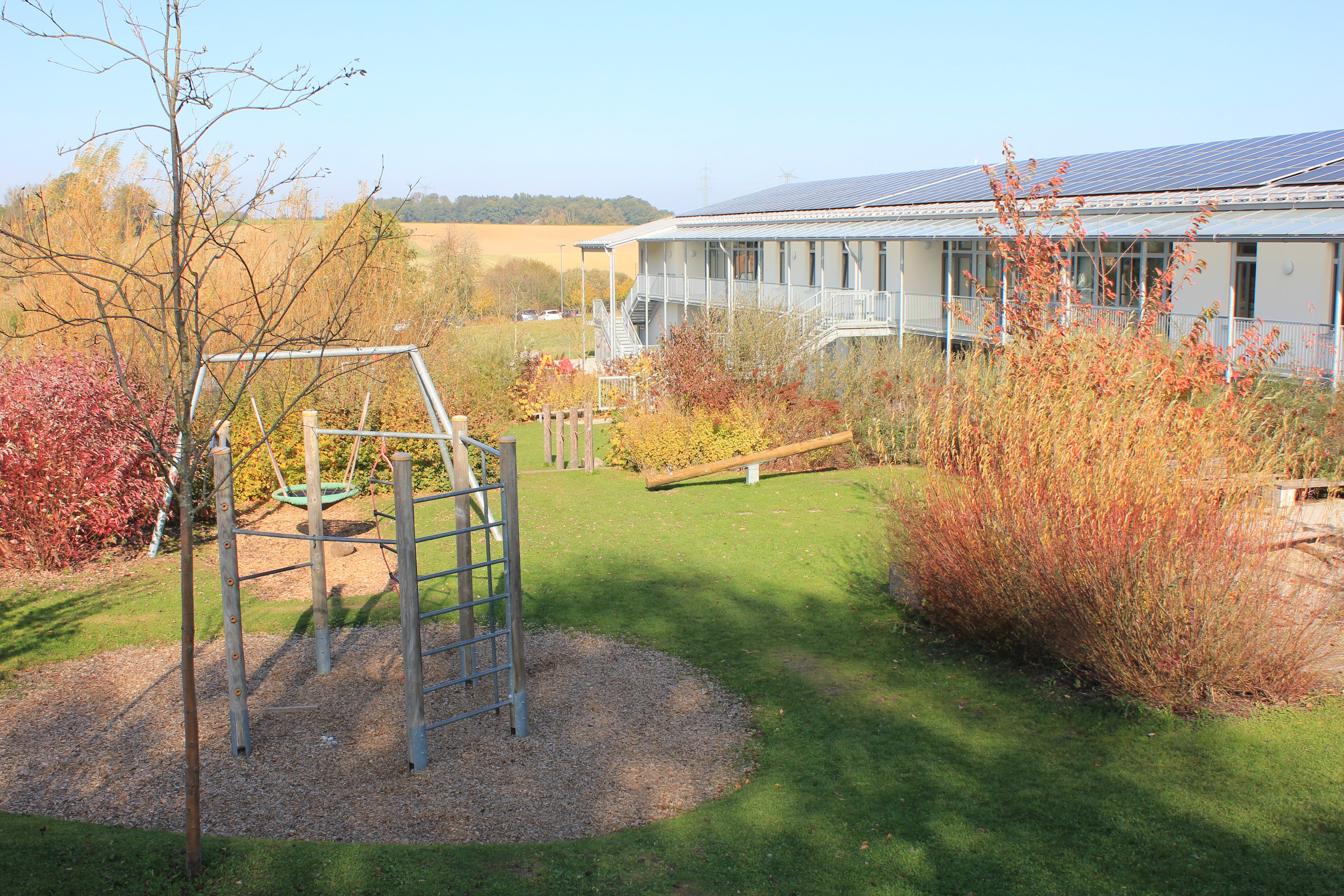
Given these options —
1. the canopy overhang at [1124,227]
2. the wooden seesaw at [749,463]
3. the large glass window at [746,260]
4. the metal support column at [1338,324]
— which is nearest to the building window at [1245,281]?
the canopy overhang at [1124,227]

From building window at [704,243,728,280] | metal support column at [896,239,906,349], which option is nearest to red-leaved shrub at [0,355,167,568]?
metal support column at [896,239,906,349]

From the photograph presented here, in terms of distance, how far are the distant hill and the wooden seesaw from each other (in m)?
104

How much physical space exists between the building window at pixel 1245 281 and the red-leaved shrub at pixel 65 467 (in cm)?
2027

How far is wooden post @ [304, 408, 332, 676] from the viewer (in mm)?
8133

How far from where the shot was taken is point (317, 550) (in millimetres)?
8211

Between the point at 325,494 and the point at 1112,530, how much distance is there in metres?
8.20

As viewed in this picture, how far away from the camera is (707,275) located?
32.7 meters

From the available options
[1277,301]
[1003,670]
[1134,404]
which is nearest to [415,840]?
[1003,670]

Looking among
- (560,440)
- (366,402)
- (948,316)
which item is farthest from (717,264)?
(366,402)

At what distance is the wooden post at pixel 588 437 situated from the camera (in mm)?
18406

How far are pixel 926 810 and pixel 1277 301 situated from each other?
61.5ft

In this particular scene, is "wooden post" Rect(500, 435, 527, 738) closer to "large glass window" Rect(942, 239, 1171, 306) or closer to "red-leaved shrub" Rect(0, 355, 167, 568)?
"red-leaved shrub" Rect(0, 355, 167, 568)

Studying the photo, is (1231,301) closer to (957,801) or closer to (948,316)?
(948,316)

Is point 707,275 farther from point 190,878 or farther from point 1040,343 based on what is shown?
point 190,878
